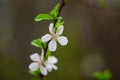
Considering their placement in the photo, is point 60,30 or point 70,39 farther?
point 70,39

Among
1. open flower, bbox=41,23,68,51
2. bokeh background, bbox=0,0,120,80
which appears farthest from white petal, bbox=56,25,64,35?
bokeh background, bbox=0,0,120,80

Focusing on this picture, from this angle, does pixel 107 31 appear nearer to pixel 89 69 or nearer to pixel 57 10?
pixel 89 69

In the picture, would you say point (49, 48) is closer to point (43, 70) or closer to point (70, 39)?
point (43, 70)

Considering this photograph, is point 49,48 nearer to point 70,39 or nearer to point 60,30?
point 60,30

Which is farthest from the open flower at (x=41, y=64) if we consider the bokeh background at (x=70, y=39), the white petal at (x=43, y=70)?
the bokeh background at (x=70, y=39)

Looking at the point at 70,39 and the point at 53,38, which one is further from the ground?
the point at 53,38

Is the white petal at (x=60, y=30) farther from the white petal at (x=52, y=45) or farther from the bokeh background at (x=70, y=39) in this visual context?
the bokeh background at (x=70, y=39)

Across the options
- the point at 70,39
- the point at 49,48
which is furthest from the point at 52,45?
the point at 70,39

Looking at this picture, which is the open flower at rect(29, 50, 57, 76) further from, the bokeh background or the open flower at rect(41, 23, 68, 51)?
the bokeh background
